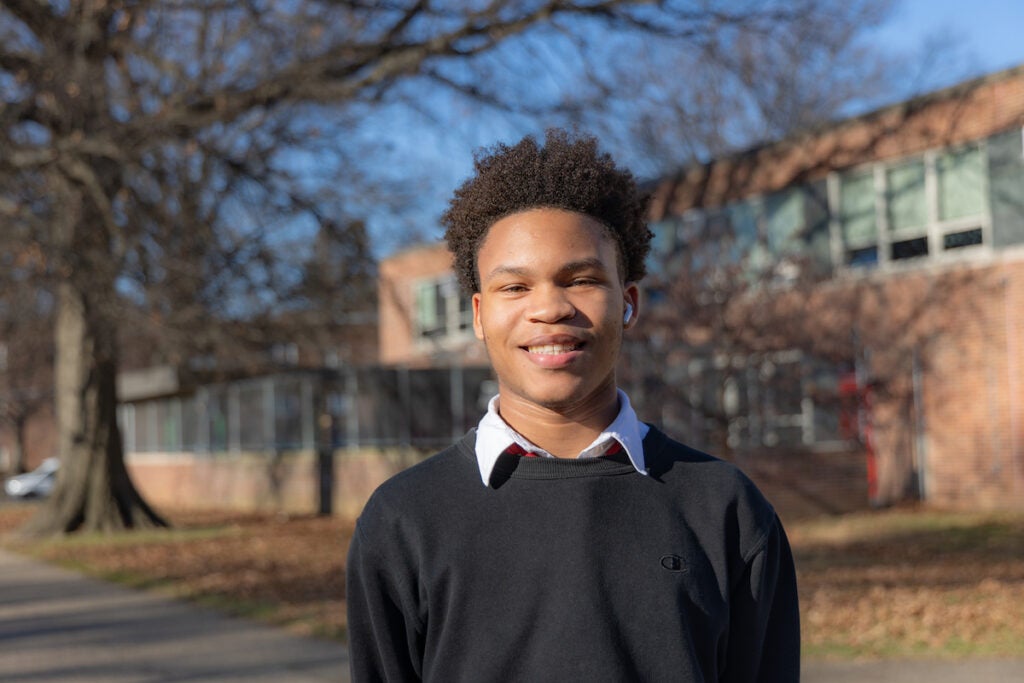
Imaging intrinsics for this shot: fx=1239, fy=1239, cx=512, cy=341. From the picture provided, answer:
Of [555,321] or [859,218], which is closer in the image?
[555,321]

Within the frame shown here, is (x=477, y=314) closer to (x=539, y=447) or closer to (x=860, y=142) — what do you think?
(x=539, y=447)

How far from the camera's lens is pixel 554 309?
7.38ft

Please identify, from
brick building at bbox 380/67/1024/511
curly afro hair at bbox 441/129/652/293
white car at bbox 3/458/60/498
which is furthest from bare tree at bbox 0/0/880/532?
white car at bbox 3/458/60/498

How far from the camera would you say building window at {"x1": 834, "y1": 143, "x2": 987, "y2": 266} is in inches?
709

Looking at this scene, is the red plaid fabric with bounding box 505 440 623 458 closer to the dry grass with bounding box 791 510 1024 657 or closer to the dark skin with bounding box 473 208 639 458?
the dark skin with bounding box 473 208 639 458

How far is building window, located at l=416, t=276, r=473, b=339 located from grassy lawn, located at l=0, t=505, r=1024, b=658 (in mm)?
9837

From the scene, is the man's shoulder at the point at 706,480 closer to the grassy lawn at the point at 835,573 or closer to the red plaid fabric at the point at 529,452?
the red plaid fabric at the point at 529,452

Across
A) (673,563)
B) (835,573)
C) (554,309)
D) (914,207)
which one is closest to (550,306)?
(554,309)

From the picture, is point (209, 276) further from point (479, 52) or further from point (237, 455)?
point (237, 455)

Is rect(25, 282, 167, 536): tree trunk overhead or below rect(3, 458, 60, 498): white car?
overhead

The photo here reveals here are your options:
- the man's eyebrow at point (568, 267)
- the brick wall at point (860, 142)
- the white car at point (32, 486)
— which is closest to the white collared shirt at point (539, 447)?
the man's eyebrow at point (568, 267)

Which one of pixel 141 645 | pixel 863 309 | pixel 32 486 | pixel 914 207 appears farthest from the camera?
pixel 32 486

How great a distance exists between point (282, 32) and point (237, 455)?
1378cm

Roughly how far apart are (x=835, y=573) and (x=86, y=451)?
39.3 feet
